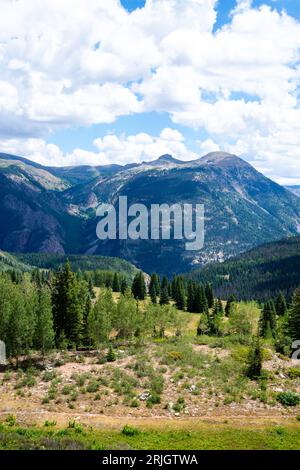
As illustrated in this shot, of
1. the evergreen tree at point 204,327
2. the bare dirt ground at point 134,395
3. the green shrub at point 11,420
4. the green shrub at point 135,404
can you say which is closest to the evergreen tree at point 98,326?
the bare dirt ground at point 134,395

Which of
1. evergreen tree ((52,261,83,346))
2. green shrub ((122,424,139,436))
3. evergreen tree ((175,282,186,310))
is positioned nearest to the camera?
green shrub ((122,424,139,436))

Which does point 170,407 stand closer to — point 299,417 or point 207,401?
point 207,401

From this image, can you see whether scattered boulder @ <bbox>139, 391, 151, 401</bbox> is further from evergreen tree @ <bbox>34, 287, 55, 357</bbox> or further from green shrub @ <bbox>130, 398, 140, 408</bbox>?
evergreen tree @ <bbox>34, 287, 55, 357</bbox>

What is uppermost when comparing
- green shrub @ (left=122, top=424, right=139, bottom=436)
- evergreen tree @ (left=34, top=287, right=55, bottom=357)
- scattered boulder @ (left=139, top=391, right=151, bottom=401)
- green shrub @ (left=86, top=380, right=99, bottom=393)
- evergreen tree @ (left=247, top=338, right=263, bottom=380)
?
evergreen tree @ (left=34, top=287, right=55, bottom=357)

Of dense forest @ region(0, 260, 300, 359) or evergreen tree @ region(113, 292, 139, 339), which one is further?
evergreen tree @ region(113, 292, 139, 339)

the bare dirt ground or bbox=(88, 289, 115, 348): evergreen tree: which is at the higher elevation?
bbox=(88, 289, 115, 348): evergreen tree

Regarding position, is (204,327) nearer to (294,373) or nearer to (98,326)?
(98,326)

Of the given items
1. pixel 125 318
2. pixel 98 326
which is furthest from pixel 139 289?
pixel 98 326

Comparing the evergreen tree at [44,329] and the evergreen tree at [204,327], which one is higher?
the evergreen tree at [44,329]

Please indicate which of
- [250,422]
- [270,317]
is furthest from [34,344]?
[270,317]

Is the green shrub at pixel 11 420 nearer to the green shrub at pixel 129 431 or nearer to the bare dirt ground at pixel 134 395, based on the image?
the bare dirt ground at pixel 134 395

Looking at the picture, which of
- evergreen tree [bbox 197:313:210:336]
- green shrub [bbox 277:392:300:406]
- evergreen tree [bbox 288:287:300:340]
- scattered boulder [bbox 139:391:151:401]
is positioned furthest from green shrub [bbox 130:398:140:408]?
→ evergreen tree [bbox 197:313:210:336]

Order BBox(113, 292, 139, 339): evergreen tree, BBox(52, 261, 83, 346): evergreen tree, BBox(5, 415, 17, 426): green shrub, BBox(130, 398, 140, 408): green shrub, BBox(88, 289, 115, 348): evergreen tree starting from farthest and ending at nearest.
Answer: BBox(113, 292, 139, 339): evergreen tree < BBox(52, 261, 83, 346): evergreen tree < BBox(88, 289, 115, 348): evergreen tree < BBox(130, 398, 140, 408): green shrub < BBox(5, 415, 17, 426): green shrub
